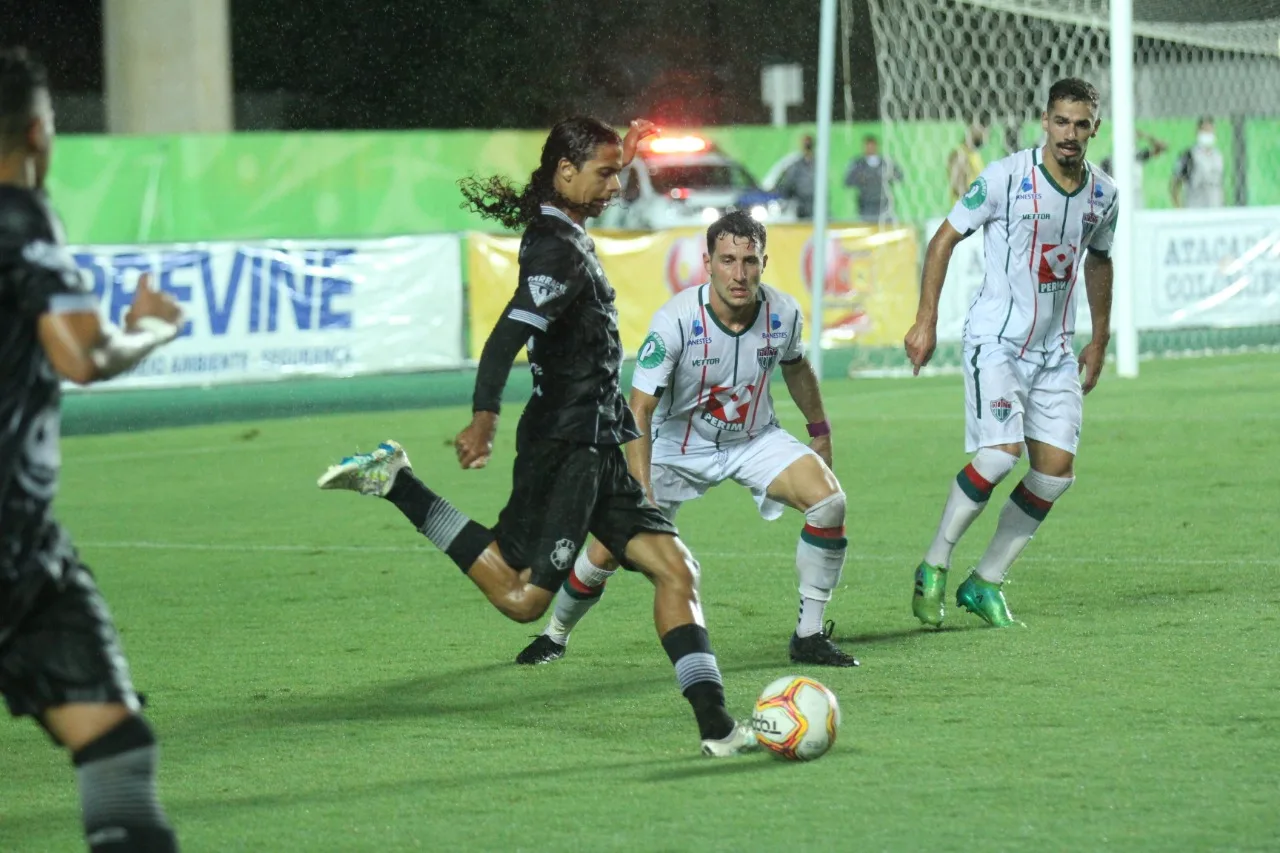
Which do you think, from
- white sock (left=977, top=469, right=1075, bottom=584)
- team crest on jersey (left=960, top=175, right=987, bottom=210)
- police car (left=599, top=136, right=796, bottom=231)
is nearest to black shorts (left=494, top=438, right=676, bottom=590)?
white sock (left=977, top=469, right=1075, bottom=584)

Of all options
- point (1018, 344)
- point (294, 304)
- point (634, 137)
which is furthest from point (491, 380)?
point (294, 304)

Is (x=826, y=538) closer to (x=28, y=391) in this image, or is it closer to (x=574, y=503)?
(x=574, y=503)

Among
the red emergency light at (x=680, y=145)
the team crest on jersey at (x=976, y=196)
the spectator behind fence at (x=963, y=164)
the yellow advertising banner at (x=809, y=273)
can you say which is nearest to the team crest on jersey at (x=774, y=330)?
the team crest on jersey at (x=976, y=196)

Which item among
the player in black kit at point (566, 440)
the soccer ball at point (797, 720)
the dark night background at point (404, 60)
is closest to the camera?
the soccer ball at point (797, 720)

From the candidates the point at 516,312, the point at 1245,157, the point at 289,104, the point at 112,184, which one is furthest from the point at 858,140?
the point at 516,312

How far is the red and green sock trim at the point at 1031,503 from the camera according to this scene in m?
8.12

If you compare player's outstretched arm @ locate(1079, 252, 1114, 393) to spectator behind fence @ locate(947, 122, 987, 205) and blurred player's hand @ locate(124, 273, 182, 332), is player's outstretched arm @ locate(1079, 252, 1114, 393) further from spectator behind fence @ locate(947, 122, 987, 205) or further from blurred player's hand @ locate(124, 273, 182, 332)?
spectator behind fence @ locate(947, 122, 987, 205)

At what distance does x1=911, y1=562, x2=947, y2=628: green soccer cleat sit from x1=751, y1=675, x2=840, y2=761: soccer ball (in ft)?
7.21

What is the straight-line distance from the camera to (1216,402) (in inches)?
651

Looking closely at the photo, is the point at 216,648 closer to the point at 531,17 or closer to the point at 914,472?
the point at 914,472

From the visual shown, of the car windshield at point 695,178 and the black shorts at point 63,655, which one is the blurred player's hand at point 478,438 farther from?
the car windshield at point 695,178

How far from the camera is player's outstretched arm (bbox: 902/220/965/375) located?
7.81 m

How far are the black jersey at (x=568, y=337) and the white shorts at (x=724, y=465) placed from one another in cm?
114

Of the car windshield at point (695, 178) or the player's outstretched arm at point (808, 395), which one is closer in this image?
the player's outstretched arm at point (808, 395)
